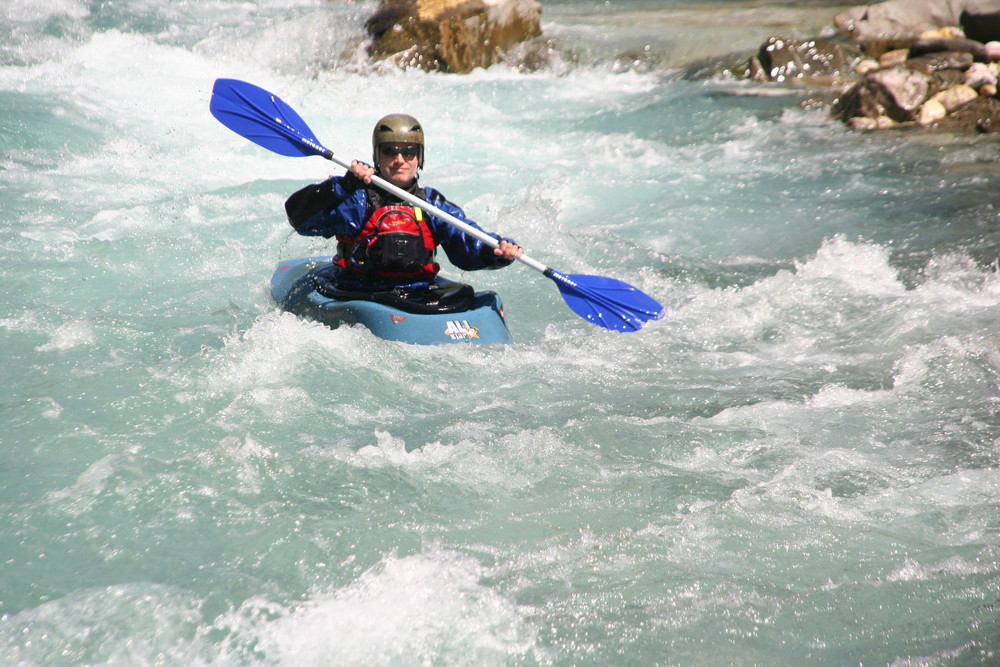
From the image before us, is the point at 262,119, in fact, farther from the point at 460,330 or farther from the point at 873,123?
the point at 873,123

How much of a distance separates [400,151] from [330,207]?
41cm

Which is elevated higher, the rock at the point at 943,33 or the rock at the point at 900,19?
the rock at the point at 900,19

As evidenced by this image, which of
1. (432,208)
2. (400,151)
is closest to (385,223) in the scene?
(432,208)

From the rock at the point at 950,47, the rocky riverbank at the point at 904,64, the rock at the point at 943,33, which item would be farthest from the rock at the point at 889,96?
the rock at the point at 943,33

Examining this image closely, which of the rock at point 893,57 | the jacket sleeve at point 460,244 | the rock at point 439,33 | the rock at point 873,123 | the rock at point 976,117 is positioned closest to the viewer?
the jacket sleeve at point 460,244

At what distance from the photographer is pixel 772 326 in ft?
15.8

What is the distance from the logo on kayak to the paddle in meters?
0.51

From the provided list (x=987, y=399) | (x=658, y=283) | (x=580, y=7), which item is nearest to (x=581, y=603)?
(x=987, y=399)

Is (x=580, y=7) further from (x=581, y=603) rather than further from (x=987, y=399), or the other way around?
(x=581, y=603)

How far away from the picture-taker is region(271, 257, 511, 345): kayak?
163 inches

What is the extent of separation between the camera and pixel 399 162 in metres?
4.20

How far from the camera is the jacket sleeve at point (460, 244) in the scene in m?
4.38

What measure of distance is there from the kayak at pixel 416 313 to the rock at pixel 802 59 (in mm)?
7694

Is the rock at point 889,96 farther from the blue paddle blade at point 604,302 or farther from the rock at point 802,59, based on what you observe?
the blue paddle blade at point 604,302
